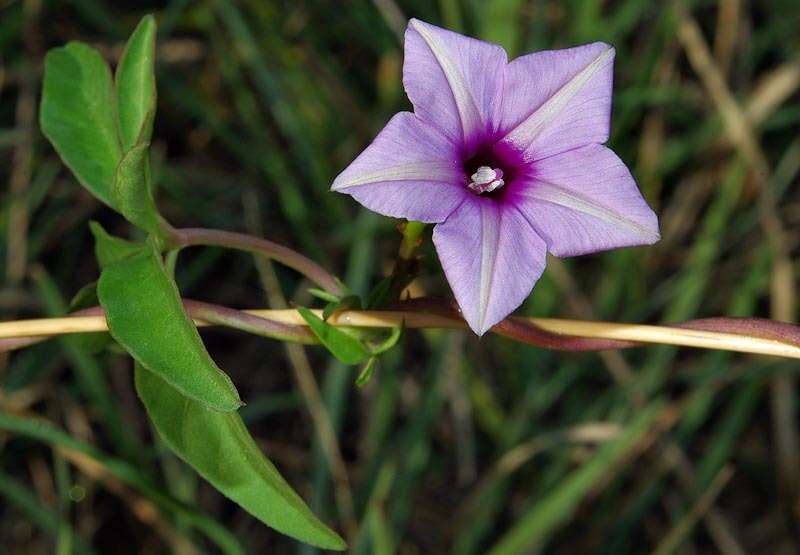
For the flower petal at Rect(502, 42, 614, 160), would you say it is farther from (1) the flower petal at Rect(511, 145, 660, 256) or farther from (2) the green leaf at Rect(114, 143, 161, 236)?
(2) the green leaf at Rect(114, 143, 161, 236)

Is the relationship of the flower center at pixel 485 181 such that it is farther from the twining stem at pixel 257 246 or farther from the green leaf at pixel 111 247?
the green leaf at pixel 111 247

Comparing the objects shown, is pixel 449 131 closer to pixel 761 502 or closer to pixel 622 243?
pixel 622 243

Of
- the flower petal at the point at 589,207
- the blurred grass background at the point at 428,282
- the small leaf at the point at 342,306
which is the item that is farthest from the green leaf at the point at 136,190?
the blurred grass background at the point at 428,282

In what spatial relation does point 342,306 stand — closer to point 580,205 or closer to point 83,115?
point 580,205

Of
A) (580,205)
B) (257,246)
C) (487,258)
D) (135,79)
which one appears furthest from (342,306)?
(135,79)

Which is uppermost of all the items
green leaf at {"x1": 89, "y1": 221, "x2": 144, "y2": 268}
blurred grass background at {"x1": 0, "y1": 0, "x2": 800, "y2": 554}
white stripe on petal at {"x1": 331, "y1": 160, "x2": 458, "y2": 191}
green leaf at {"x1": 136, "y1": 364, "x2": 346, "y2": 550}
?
white stripe on petal at {"x1": 331, "y1": 160, "x2": 458, "y2": 191}

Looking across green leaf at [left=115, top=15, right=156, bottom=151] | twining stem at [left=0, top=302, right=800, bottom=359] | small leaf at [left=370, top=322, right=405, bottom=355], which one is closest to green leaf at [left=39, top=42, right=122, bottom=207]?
green leaf at [left=115, top=15, right=156, bottom=151]

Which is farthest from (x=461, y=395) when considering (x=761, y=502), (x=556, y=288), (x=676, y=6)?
(x=676, y=6)

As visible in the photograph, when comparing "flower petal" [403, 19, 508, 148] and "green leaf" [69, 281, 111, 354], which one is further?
"green leaf" [69, 281, 111, 354]
